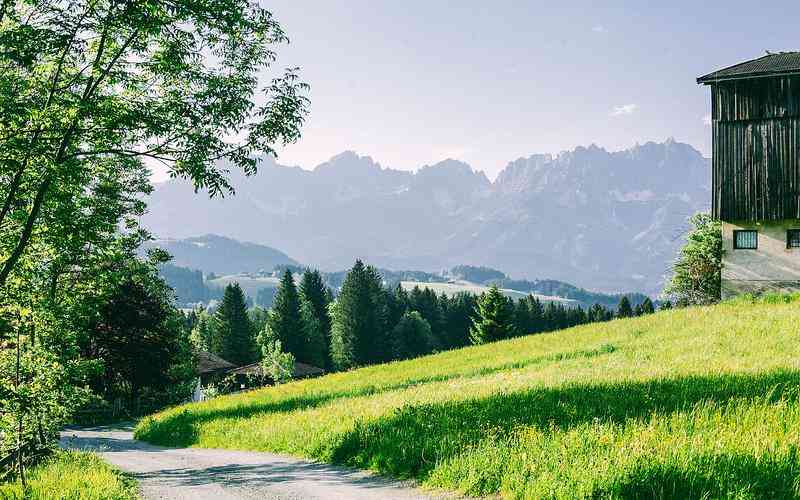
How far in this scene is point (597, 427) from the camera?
8539 mm

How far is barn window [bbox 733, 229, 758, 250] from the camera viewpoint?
101 feet

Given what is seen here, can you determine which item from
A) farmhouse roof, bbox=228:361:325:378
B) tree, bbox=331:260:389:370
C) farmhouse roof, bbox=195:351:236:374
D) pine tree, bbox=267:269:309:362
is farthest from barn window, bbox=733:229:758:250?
pine tree, bbox=267:269:309:362

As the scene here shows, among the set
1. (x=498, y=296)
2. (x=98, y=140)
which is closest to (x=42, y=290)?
(x=98, y=140)

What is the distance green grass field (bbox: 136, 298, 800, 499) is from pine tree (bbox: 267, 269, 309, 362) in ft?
239

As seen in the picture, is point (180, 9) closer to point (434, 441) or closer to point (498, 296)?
point (434, 441)

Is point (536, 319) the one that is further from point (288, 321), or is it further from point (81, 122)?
point (81, 122)

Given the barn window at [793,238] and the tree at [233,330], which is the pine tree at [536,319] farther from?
the barn window at [793,238]

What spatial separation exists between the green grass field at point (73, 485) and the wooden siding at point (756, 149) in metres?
31.2

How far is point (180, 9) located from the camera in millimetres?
11242

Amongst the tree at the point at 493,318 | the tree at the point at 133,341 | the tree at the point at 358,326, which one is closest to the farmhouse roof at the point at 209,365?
the tree at the point at 358,326

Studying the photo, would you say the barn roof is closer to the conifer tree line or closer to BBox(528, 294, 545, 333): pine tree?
the conifer tree line

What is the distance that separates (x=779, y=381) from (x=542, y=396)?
4.08 metres

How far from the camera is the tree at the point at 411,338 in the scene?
3979 inches

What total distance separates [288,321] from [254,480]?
84930 mm
